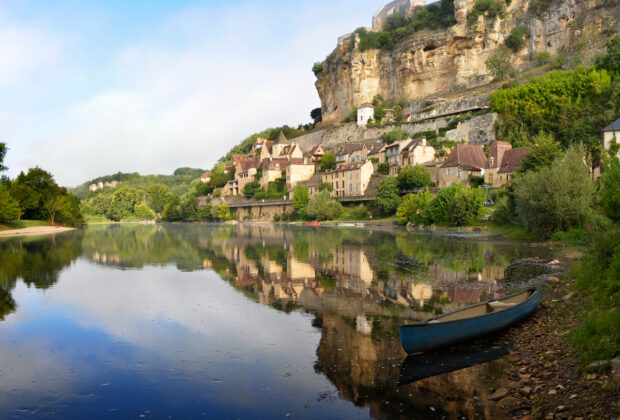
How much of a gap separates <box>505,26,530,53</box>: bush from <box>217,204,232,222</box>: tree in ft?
201

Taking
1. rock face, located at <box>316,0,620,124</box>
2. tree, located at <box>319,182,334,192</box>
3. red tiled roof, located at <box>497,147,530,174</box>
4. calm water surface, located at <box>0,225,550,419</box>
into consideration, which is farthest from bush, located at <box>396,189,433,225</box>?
rock face, located at <box>316,0,620,124</box>

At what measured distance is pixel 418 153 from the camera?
66312 mm

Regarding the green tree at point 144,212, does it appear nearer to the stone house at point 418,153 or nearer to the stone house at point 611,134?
the stone house at point 418,153

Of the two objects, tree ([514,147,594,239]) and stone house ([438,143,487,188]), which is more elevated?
stone house ([438,143,487,188])

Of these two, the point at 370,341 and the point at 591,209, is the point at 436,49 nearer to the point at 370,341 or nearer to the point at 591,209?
the point at 591,209

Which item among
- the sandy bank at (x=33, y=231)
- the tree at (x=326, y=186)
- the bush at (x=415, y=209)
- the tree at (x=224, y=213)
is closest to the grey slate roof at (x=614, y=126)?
the bush at (x=415, y=209)

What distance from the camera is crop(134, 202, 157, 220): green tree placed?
11350cm

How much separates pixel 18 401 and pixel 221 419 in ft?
12.5

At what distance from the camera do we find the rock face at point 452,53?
66938 millimetres

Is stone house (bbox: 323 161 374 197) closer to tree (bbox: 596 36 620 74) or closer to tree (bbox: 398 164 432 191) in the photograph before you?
tree (bbox: 398 164 432 191)

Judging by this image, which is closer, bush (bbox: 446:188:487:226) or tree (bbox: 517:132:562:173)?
tree (bbox: 517:132:562:173)

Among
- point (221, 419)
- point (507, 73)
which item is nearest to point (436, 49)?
point (507, 73)

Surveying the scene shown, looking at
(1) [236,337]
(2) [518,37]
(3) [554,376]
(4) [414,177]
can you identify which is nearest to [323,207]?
(4) [414,177]

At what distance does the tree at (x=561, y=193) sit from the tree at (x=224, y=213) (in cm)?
6859
